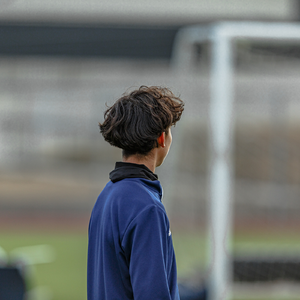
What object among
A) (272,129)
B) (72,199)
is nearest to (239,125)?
(272,129)

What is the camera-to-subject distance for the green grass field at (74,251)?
450cm

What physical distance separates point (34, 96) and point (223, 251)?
12758 millimetres

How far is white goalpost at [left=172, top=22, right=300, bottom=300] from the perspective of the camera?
307 cm

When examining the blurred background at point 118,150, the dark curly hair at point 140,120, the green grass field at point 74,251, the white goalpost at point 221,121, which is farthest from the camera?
the green grass field at point 74,251

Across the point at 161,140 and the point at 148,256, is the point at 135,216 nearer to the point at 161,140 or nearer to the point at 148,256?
the point at 148,256

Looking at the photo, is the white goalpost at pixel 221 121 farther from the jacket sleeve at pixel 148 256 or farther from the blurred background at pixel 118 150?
the jacket sleeve at pixel 148 256

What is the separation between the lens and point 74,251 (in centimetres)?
657

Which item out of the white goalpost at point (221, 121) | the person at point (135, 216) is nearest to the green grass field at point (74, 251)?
the white goalpost at point (221, 121)

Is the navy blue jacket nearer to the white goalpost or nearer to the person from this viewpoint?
the person

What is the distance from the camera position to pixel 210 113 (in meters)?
3.28

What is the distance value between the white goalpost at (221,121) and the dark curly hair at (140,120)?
209 centimetres

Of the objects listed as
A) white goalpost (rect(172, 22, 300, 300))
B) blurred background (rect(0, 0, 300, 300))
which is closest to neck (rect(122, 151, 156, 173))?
blurred background (rect(0, 0, 300, 300))

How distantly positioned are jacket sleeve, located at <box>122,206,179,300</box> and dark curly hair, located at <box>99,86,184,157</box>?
0.64 ft

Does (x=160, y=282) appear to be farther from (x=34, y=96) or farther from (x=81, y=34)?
(x=34, y=96)
